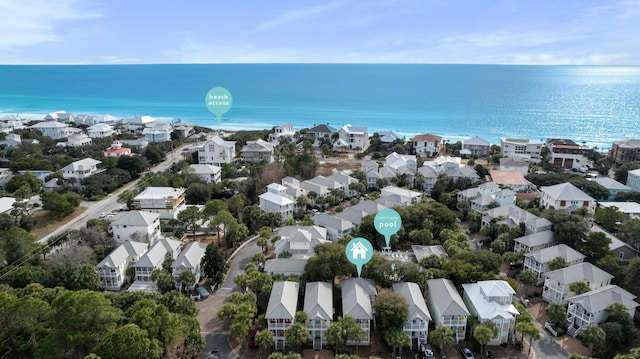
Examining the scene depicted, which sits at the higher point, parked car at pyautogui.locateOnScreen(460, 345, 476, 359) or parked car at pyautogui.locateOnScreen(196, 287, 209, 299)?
parked car at pyautogui.locateOnScreen(196, 287, 209, 299)

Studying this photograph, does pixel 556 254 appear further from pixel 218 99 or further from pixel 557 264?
pixel 218 99

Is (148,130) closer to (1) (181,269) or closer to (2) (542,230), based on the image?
(1) (181,269)

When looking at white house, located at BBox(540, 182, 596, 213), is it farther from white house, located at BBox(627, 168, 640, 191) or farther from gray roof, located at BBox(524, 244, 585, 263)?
white house, located at BBox(627, 168, 640, 191)

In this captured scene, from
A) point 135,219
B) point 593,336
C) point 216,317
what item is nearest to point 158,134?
point 135,219

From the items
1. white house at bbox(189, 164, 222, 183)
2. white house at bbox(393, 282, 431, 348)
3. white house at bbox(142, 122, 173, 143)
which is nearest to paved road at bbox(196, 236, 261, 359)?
white house at bbox(393, 282, 431, 348)

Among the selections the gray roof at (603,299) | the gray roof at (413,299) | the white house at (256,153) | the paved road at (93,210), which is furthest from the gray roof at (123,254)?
the white house at (256,153)

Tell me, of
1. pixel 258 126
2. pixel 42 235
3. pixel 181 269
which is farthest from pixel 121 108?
pixel 181 269
